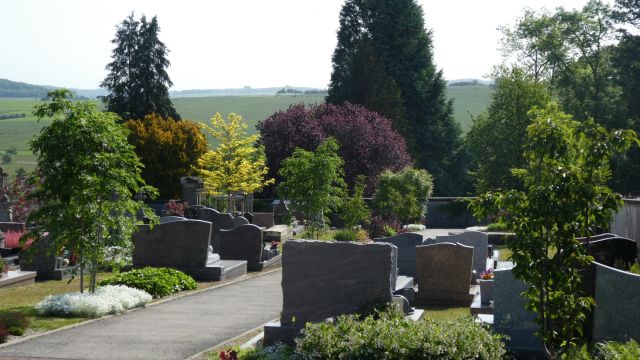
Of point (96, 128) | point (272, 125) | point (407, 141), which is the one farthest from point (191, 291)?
point (407, 141)

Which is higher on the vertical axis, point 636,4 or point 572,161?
point 636,4

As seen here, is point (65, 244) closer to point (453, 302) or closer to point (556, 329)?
point (453, 302)

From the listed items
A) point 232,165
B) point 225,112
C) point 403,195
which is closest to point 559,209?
point 232,165

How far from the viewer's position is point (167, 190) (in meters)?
54.4

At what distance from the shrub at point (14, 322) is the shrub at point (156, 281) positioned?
4067mm

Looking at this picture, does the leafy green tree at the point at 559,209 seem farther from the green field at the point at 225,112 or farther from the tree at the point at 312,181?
the green field at the point at 225,112

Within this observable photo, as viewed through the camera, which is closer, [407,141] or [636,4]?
[636,4]

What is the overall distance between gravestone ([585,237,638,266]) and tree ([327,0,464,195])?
4949 centimetres

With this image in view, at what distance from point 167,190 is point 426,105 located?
73.7 feet

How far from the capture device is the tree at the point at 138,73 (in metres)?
65.3

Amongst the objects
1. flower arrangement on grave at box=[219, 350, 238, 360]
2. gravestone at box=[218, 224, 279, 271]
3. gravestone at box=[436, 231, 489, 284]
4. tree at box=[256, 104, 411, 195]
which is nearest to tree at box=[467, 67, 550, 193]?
tree at box=[256, 104, 411, 195]

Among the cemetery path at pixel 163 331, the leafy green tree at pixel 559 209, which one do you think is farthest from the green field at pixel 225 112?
the leafy green tree at pixel 559 209

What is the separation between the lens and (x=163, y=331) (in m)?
14.8

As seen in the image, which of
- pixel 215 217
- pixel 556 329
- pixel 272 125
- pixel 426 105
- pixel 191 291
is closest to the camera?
pixel 556 329
